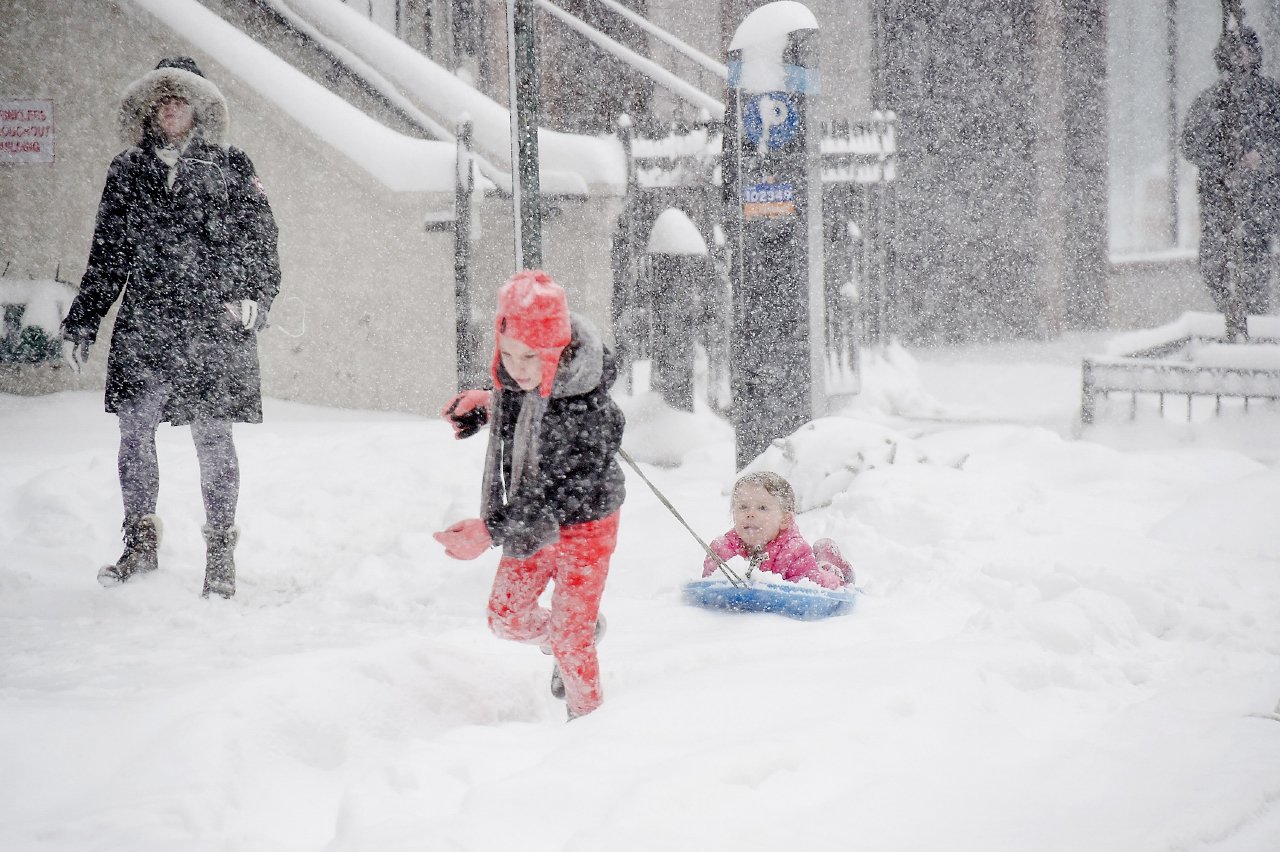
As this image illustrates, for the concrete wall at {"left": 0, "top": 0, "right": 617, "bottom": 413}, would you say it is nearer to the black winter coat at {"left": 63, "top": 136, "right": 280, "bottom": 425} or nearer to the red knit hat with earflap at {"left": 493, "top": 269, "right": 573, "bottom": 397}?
the black winter coat at {"left": 63, "top": 136, "right": 280, "bottom": 425}

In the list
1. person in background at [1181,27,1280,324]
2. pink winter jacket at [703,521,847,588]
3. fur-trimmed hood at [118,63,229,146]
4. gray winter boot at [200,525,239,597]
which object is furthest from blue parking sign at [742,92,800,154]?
person in background at [1181,27,1280,324]

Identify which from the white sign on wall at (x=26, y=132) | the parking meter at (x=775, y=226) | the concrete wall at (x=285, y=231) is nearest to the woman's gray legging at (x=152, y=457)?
the parking meter at (x=775, y=226)

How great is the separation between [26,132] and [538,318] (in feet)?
25.1

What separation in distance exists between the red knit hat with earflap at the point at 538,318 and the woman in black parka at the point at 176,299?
84.5 inches

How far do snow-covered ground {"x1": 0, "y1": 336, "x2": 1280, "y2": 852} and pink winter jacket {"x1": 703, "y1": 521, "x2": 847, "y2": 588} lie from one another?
18 cm

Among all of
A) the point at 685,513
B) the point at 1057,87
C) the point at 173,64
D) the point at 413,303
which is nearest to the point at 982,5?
the point at 1057,87

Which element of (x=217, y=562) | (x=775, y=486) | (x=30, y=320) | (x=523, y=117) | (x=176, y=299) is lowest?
(x=217, y=562)

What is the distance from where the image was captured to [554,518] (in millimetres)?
2838

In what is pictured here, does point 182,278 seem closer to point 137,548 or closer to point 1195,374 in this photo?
point 137,548

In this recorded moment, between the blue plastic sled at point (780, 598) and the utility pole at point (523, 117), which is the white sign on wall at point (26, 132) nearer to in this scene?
the utility pole at point (523, 117)

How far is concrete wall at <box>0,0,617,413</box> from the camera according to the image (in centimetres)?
811

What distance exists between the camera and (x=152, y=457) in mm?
4473

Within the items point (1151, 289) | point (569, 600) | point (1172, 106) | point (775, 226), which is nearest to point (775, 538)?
point (569, 600)

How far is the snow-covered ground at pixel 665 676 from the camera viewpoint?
219cm
